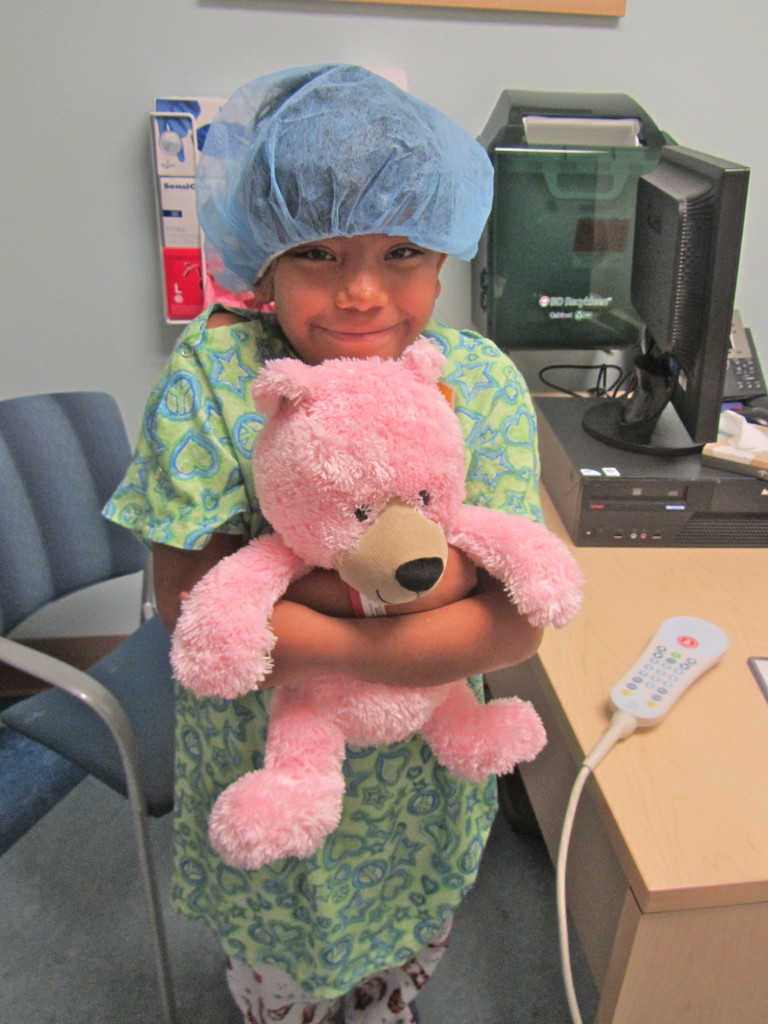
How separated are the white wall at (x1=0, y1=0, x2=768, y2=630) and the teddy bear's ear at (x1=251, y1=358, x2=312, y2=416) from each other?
1124mm

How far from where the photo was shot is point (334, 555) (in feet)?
1.81

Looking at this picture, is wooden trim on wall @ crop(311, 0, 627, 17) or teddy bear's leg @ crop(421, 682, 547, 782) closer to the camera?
teddy bear's leg @ crop(421, 682, 547, 782)

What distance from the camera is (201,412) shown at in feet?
2.17

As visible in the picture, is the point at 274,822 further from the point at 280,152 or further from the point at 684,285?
the point at 684,285

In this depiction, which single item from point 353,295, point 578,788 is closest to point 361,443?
point 353,295

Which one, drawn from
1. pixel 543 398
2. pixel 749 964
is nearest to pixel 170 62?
pixel 543 398

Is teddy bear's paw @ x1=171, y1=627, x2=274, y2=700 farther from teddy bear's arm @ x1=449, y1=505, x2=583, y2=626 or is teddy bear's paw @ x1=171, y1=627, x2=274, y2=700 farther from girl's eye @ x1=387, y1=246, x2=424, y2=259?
girl's eye @ x1=387, y1=246, x2=424, y2=259

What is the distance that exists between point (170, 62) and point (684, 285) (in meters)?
1.05

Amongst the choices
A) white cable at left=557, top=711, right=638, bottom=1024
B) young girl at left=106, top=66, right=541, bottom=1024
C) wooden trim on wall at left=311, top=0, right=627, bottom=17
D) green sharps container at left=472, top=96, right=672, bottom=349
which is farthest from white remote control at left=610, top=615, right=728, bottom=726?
wooden trim on wall at left=311, top=0, right=627, bottom=17

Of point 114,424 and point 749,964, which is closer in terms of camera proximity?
point 749,964

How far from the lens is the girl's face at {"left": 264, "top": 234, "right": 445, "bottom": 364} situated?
0.62m

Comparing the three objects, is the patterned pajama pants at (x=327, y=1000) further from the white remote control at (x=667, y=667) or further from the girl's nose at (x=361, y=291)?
the girl's nose at (x=361, y=291)

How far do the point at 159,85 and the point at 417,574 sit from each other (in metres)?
1.31

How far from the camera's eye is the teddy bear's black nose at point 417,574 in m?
0.52
